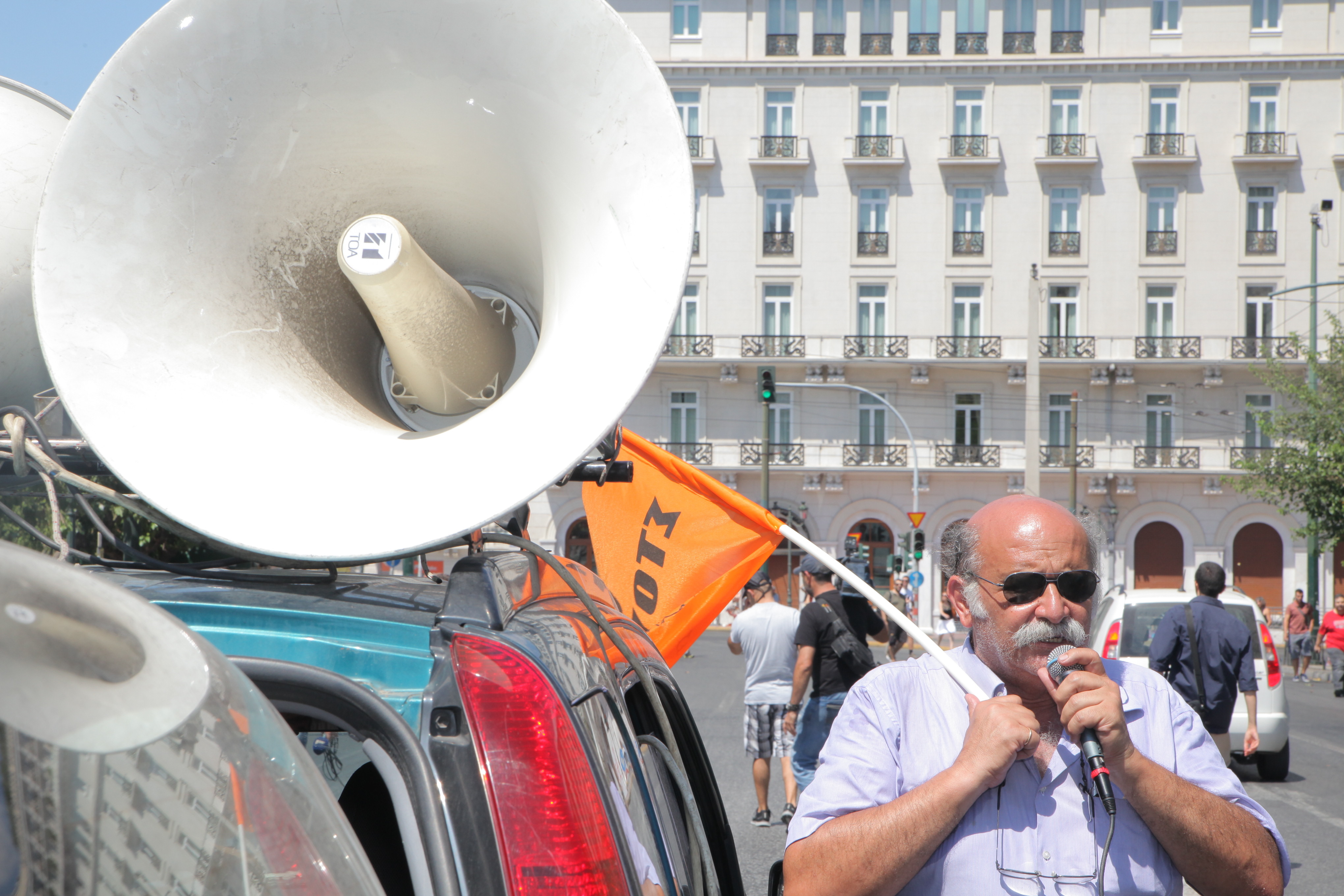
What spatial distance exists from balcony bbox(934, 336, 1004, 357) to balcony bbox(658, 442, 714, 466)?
7200 mm

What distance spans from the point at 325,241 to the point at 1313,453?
24.2 m

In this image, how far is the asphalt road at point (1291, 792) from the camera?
21.0ft

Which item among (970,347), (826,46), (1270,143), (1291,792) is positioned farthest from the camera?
(826,46)

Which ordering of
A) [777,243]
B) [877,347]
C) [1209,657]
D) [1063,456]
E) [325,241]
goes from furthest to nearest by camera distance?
[777,243] → [877,347] → [1063,456] → [1209,657] → [325,241]

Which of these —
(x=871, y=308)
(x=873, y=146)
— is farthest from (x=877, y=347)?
(x=873, y=146)

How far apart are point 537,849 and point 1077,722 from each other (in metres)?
0.90

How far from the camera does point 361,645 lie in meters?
1.34

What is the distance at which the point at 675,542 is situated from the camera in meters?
3.72

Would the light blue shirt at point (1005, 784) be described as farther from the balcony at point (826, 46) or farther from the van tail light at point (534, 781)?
the balcony at point (826, 46)

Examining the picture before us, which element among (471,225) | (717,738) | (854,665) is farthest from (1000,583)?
(717,738)

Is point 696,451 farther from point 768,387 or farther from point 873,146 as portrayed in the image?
point 768,387

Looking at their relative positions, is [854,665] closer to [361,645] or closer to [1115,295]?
[361,645]

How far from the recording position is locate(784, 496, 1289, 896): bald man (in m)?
1.82

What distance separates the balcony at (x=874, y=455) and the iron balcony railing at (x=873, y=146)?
8444 mm
